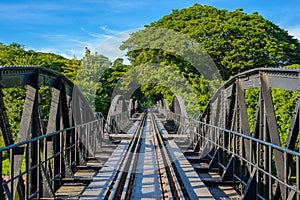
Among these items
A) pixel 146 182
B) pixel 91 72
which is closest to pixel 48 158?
pixel 146 182

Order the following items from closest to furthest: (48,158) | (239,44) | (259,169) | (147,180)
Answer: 1. (259,169)
2. (48,158)
3. (147,180)
4. (239,44)

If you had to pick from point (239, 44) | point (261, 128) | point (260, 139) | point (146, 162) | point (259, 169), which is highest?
point (239, 44)

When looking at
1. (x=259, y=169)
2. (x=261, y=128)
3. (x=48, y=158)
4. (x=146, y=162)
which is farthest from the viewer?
(x=146, y=162)

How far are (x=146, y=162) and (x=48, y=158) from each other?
642 centimetres

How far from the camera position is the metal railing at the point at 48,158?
454 cm

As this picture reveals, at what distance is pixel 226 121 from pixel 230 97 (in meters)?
0.80

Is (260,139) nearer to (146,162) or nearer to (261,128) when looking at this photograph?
(261,128)

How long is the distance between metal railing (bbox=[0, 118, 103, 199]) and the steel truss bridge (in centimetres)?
1

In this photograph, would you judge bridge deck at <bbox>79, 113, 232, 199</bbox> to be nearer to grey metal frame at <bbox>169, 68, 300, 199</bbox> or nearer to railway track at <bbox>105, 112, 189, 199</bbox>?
railway track at <bbox>105, 112, 189, 199</bbox>

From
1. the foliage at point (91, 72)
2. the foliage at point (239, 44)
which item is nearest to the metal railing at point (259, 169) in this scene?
the foliage at point (239, 44)

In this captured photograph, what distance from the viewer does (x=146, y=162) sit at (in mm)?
12266

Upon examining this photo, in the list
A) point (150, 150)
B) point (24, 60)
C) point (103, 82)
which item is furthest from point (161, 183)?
point (103, 82)

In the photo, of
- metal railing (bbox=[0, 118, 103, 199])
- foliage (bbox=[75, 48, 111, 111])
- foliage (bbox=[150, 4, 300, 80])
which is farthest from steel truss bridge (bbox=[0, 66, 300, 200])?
foliage (bbox=[75, 48, 111, 111])

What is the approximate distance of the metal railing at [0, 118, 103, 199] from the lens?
4.54 m
